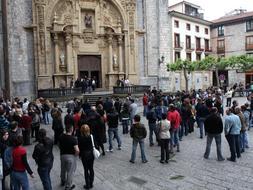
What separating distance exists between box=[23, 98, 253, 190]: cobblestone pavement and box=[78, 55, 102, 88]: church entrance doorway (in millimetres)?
18816

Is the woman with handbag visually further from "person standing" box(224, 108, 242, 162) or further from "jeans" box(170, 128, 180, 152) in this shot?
"person standing" box(224, 108, 242, 162)

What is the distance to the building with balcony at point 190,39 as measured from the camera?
39906mm

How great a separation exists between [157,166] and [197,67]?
24556mm

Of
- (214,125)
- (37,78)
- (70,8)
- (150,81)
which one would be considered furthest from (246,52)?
(214,125)

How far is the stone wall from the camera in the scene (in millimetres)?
24766

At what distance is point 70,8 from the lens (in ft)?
89.8

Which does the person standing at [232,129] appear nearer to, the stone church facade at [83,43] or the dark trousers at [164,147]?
the dark trousers at [164,147]

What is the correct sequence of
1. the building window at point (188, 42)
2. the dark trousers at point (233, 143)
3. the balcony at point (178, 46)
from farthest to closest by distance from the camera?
the building window at point (188, 42), the balcony at point (178, 46), the dark trousers at point (233, 143)

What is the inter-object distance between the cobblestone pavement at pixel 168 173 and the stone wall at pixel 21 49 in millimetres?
16222

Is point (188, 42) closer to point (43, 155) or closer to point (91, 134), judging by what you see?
point (91, 134)

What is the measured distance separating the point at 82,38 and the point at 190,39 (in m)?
19.4

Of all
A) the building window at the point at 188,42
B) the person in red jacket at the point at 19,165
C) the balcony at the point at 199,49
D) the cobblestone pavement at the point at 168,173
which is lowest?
the cobblestone pavement at the point at 168,173

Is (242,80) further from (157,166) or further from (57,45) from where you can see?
(157,166)

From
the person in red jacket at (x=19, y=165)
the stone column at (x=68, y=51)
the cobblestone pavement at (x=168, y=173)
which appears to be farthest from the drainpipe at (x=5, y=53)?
the person in red jacket at (x=19, y=165)
